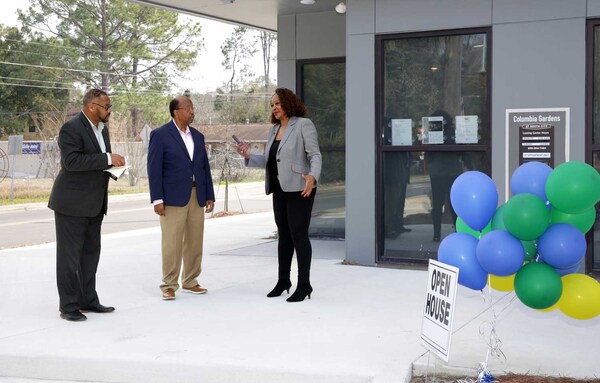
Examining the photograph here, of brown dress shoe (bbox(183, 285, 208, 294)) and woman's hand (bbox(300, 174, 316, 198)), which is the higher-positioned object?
woman's hand (bbox(300, 174, 316, 198))

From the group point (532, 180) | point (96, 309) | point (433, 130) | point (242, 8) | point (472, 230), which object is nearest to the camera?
point (532, 180)

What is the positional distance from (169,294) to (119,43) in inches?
1425

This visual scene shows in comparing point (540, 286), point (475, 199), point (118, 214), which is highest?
point (475, 199)

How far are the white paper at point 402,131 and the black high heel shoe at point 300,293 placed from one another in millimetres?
2623

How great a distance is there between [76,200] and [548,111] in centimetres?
497

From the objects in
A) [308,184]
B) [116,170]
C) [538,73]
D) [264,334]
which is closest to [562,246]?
[264,334]

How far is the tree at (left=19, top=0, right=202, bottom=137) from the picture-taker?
4100 centimetres

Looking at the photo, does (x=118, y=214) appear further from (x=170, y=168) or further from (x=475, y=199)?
(x=475, y=199)

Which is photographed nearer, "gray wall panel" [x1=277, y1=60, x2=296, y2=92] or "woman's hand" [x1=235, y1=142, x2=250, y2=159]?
"woman's hand" [x1=235, y1=142, x2=250, y2=159]

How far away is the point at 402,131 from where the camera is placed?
9.42 meters

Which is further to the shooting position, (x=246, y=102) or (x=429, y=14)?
(x=246, y=102)

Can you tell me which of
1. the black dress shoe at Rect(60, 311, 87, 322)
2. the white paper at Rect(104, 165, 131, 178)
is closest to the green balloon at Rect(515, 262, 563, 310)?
the white paper at Rect(104, 165, 131, 178)

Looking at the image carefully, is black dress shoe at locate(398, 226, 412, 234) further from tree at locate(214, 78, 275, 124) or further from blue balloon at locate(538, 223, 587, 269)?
tree at locate(214, 78, 275, 124)

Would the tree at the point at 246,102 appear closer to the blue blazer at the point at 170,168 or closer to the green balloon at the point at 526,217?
the blue blazer at the point at 170,168
